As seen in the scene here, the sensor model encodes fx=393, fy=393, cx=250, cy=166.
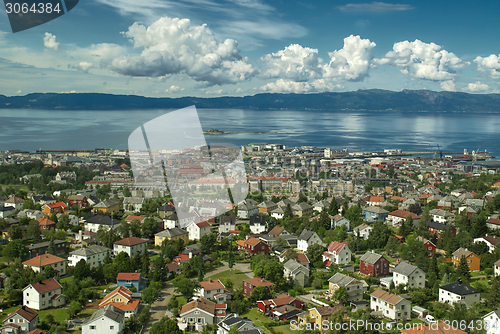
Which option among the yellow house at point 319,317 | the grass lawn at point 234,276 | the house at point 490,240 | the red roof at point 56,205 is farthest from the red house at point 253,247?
the red roof at point 56,205

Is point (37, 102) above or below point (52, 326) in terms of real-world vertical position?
above

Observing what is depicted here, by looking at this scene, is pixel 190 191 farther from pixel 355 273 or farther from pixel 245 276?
pixel 355 273

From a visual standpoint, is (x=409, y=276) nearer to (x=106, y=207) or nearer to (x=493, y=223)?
(x=493, y=223)

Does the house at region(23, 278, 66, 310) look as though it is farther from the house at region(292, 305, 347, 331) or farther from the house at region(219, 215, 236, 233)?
the house at region(219, 215, 236, 233)

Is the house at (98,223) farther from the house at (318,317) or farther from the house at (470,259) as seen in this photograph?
the house at (470,259)

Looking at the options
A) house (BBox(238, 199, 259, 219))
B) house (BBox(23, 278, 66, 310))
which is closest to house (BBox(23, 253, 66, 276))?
house (BBox(23, 278, 66, 310))

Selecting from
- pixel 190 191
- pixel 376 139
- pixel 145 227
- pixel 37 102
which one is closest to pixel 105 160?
pixel 190 191
